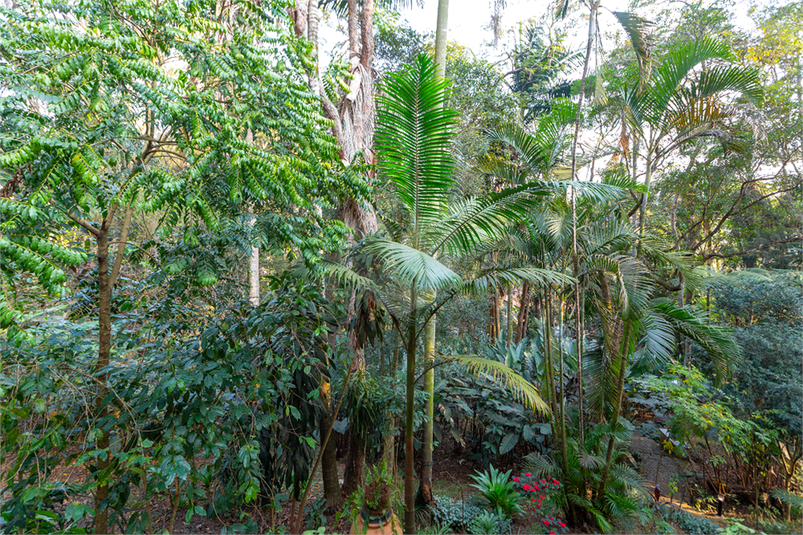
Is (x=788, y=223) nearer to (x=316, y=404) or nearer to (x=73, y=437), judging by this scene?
(x=316, y=404)

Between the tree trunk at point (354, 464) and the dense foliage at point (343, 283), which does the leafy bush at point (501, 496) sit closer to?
the dense foliage at point (343, 283)

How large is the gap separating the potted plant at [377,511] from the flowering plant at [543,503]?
5.38ft

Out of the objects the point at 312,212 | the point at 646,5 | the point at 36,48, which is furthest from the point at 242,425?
the point at 646,5

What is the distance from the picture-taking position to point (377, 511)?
2.91 metres

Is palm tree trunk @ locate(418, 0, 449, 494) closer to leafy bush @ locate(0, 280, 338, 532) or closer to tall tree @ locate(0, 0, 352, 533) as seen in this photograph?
leafy bush @ locate(0, 280, 338, 532)

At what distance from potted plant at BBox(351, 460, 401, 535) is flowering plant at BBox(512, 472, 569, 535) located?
1.64 metres

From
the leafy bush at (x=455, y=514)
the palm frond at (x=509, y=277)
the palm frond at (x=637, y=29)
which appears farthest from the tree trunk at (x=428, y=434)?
the palm frond at (x=637, y=29)

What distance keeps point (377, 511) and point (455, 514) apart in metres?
1.58

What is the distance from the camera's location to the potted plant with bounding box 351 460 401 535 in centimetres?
285

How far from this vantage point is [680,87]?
3959mm

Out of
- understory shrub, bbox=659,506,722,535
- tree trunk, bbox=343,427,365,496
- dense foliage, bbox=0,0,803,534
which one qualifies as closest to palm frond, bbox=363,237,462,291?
dense foliage, bbox=0,0,803,534

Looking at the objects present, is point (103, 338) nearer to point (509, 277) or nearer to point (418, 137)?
point (418, 137)

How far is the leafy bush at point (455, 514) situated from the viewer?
3923 millimetres

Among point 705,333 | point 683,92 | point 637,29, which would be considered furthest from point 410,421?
point 637,29
